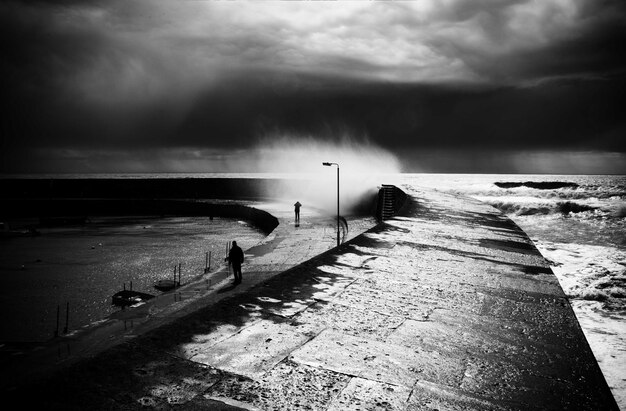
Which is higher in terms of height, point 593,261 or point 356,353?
point 356,353

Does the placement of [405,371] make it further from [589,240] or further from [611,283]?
[589,240]

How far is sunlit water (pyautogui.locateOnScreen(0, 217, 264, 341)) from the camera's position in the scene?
14531mm

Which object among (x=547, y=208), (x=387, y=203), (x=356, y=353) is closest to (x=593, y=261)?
(x=387, y=203)

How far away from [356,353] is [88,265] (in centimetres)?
2233

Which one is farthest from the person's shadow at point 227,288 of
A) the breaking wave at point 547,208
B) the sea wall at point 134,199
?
the breaking wave at point 547,208

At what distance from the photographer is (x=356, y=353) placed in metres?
→ 5.82

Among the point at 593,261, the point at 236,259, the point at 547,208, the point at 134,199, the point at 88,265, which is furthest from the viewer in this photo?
the point at 134,199

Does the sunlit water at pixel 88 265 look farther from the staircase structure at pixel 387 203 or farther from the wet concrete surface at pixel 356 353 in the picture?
the staircase structure at pixel 387 203

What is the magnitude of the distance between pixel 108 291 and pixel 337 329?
585 inches

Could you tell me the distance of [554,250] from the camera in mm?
24891

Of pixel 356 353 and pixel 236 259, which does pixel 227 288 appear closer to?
pixel 236 259

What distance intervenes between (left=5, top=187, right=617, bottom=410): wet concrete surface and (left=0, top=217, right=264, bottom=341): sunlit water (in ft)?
26.5

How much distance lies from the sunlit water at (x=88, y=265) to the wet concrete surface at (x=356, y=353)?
8083 mm

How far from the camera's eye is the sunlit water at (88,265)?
14531 mm
